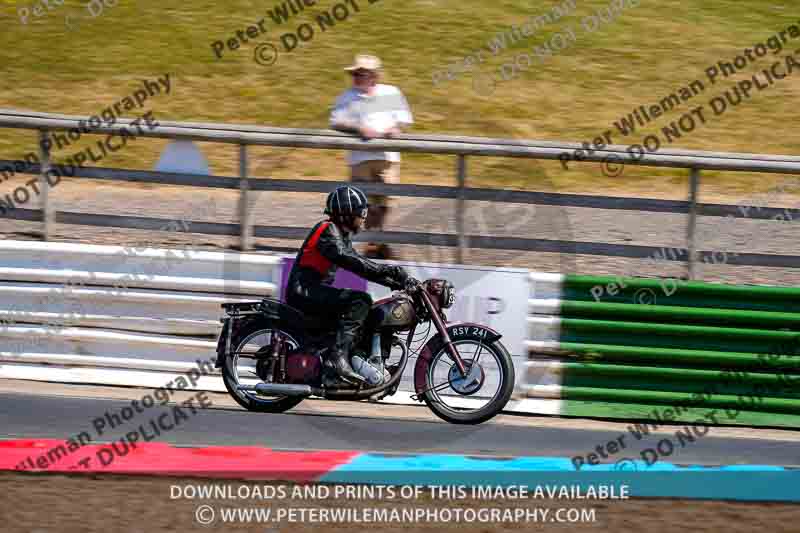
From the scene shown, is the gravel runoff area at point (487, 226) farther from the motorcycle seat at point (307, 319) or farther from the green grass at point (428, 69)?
the green grass at point (428, 69)

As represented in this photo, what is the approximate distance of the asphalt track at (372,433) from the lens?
752cm

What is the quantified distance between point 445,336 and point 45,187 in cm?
369

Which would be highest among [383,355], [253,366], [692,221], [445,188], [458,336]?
[445,188]

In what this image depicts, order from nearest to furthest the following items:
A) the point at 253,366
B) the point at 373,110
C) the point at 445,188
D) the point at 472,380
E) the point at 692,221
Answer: the point at 472,380 → the point at 253,366 → the point at 692,221 → the point at 445,188 → the point at 373,110

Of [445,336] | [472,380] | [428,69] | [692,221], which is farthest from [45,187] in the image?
[428,69]

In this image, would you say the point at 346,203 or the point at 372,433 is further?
the point at 372,433

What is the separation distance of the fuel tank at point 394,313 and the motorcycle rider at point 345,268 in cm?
7

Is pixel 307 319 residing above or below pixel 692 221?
below

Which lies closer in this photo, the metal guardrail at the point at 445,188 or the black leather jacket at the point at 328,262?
the black leather jacket at the point at 328,262

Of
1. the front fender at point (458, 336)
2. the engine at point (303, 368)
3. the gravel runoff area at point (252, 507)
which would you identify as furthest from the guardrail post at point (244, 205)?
the gravel runoff area at point (252, 507)

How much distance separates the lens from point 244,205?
29.3 feet

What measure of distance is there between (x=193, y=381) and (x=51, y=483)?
7.71 feet

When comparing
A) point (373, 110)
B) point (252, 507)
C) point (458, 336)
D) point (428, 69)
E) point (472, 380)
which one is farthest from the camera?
point (428, 69)

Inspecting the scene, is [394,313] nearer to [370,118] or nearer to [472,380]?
[472,380]
